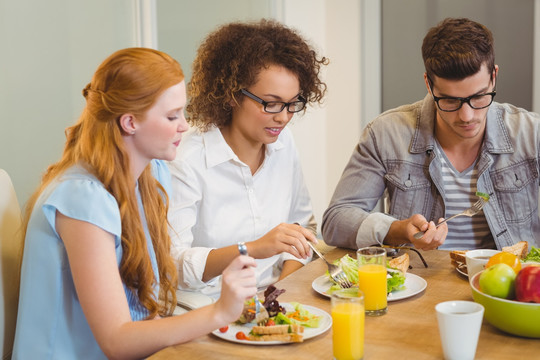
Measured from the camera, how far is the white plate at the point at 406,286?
1571mm

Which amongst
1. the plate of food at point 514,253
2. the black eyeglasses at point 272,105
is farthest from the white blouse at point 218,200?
the plate of food at point 514,253

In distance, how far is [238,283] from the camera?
1268mm

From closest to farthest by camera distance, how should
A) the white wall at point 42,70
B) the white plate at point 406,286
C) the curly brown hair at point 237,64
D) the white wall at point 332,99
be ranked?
the white plate at point 406,286, the curly brown hair at point 237,64, the white wall at point 42,70, the white wall at point 332,99

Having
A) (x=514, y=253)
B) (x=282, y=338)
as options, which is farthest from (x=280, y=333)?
(x=514, y=253)

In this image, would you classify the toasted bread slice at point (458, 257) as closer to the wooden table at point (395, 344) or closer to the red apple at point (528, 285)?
the wooden table at point (395, 344)

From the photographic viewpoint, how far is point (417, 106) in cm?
241

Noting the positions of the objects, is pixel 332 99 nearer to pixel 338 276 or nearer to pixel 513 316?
pixel 338 276

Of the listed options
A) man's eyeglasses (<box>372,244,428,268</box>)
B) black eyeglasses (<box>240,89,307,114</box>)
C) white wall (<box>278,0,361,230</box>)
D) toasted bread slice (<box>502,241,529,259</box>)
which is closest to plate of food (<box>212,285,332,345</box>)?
man's eyeglasses (<box>372,244,428,268</box>)

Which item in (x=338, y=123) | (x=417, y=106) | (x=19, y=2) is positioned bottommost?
(x=338, y=123)

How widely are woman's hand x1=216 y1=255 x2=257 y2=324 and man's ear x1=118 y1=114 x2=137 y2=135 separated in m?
0.43

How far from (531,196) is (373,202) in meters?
0.53

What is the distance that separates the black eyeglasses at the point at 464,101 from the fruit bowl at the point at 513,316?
90 cm

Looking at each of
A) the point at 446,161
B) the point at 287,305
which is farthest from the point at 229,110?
the point at 287,305

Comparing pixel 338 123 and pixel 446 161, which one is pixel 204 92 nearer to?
pixel 446 161
